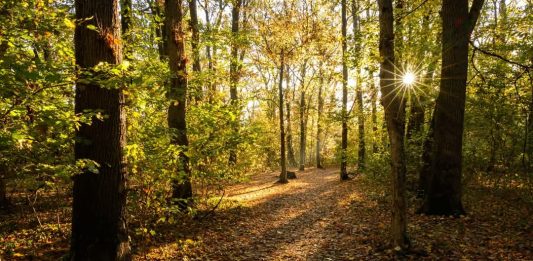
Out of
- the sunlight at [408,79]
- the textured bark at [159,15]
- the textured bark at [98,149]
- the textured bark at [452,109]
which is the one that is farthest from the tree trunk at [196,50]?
the textured bark at [452,109]

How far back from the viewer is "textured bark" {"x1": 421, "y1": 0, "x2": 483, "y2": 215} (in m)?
8.09

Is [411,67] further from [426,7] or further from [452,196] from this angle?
[452,196]

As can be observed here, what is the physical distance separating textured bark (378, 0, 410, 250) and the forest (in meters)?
0.02

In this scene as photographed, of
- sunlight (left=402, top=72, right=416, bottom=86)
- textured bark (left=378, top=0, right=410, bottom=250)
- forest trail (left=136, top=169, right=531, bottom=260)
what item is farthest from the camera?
sunlight (left=402, top=72, right=416, bottom=86)

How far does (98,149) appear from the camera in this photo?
4836 mm

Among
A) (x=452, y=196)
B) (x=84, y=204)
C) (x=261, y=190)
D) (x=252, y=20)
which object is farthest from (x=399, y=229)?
(x=252, y=20)

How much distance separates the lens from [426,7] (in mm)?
10070

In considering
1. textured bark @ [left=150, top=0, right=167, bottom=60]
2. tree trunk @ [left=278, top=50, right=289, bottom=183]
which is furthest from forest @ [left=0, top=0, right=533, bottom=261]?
tree trunk @ [left=278, top=50, right=289, bottom=183]

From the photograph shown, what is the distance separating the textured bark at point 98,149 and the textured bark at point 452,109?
23.9 ft

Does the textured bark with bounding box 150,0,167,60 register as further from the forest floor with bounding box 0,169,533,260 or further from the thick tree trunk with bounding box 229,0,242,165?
the forest floor with bounding box 0,169,533,260

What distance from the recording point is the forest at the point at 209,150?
15.2 ft

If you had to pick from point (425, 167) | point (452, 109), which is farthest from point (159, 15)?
point (425, 167)

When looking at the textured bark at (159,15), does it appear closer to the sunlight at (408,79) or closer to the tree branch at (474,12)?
the sunlight at (408,79)

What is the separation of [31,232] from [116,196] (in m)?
4.48
